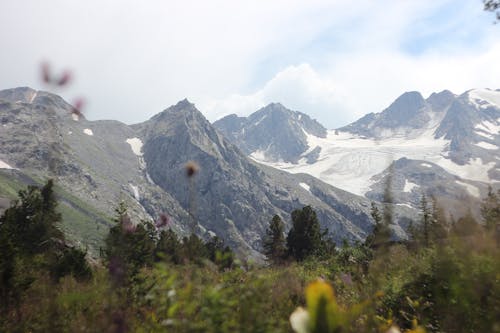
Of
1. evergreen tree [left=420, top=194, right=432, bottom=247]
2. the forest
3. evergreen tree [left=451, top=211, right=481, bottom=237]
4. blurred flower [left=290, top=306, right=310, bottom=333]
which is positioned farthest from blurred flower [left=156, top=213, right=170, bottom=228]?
evergreen tree [left=420, top=194, right=432, bottom=247]

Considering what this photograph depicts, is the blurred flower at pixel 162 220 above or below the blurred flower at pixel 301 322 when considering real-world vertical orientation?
above

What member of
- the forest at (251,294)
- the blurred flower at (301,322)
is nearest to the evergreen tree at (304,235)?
the forest at (251,294)

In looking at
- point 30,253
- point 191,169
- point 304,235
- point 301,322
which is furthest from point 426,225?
point 30,253

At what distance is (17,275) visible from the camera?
283 inches

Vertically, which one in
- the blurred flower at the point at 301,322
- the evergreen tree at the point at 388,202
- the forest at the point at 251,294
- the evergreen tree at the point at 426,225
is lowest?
the evergreen tree at the point at 426,225

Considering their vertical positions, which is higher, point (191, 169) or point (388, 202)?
point (191, 169)

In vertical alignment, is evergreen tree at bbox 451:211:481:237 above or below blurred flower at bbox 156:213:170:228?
below

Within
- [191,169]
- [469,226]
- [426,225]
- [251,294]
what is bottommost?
[426,225]

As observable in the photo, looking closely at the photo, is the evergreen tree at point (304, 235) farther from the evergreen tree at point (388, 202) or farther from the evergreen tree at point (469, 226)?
the evergreen tree at point (388, 202)

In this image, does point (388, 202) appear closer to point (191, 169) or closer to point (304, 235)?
point (191, 169)

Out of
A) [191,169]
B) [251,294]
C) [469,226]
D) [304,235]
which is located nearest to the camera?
[251,294]

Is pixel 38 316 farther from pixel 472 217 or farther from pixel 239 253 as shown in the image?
pixel 472 217

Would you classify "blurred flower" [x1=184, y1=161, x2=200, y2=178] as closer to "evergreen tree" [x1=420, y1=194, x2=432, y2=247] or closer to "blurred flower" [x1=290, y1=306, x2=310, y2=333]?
"blurred flower" [x1=290, y1=306, x2=310, y2=333]

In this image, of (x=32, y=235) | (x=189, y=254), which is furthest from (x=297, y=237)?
(x=189, y=254)
